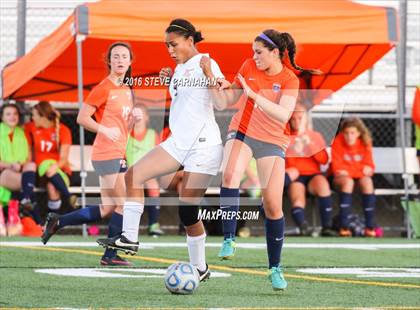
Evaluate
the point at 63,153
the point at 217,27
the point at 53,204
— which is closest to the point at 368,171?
the point at 217,27

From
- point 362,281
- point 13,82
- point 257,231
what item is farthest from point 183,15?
point 362,281

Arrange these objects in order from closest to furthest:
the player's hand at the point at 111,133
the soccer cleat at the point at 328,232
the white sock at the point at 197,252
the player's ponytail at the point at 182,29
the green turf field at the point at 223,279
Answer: the green turf field at the point at 223,279 < the player's ponytail at the point at 182,29 < the white sock at the point at 197,252 < the player's hand at the point at 111,133 < the soccer cleat at the point at 328,232

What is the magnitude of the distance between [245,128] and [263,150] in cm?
29

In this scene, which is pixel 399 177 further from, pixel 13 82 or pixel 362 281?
pixel 362 281

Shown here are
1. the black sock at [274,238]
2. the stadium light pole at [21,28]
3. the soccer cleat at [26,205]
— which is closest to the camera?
the black sock at [274,238]

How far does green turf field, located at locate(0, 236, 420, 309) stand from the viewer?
7.43 m

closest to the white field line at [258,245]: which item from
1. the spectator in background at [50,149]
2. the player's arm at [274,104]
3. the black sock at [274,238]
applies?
the spectator in background at [50,149]

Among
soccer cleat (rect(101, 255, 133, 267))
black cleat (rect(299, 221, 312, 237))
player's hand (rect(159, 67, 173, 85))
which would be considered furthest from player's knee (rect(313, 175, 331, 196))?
player's hand (rect(159, 67, 173, 85))

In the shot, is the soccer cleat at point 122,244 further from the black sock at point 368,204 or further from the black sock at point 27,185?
the black sock at point 368,204

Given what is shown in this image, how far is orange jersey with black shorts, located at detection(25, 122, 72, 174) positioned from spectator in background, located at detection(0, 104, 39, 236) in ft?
0.43

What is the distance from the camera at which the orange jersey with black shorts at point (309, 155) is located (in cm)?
1513

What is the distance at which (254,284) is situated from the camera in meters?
8.77

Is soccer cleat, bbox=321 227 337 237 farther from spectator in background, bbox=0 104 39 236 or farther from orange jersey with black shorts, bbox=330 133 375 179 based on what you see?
spectator in background, bbox=0 104 39 236

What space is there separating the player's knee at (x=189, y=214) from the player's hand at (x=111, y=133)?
5.79 feet
